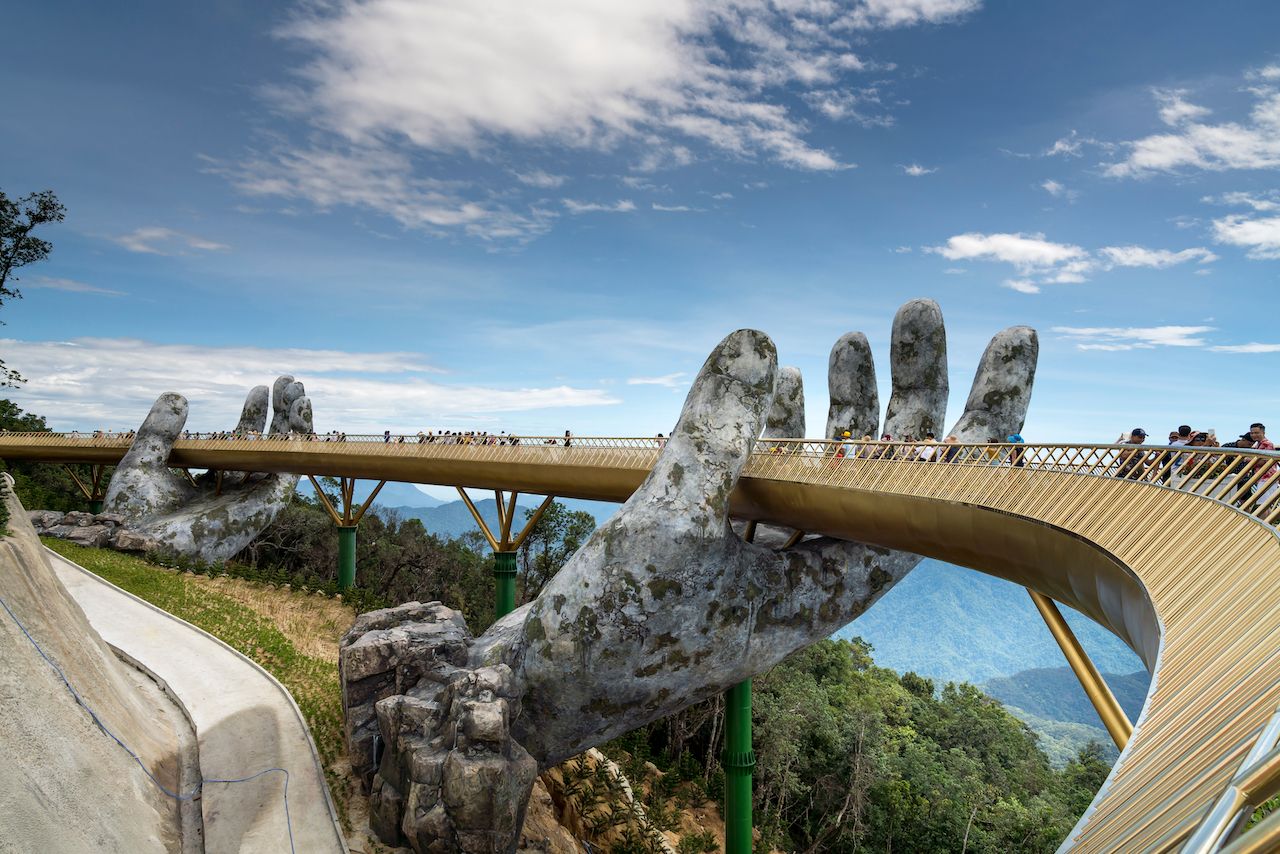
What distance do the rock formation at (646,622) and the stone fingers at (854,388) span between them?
10.0 feet

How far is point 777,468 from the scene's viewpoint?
17.5 metres

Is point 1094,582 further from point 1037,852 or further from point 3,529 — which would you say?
point 1037,852

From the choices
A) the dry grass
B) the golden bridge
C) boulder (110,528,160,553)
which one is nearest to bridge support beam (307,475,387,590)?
the dry grass

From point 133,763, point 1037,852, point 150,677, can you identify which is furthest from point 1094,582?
point 1037,852

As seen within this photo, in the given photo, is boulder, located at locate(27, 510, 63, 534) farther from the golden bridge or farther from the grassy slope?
the golden bridge

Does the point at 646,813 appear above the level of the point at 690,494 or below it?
below

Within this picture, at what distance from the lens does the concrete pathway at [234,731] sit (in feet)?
45.4

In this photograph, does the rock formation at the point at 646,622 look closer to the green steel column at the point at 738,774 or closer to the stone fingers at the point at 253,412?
the green steel column at the point at 738,774

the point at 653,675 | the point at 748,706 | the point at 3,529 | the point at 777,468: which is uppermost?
the point at 777,468

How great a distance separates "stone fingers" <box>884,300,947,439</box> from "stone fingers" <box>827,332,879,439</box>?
107 cm

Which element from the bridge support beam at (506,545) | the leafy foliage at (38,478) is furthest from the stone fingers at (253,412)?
the bridge support beam at (506,545)

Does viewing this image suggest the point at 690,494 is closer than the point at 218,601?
Yes

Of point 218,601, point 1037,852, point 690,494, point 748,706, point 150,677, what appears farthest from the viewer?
point 1037,852

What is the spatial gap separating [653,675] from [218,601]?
16985 mm
